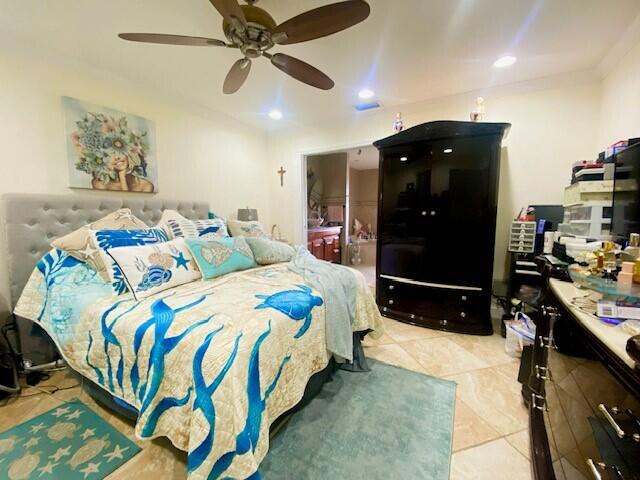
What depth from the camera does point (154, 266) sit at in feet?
5.44

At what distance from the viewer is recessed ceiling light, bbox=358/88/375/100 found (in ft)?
9.04

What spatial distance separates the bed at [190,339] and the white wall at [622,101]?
7.09ft

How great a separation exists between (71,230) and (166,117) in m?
1.44

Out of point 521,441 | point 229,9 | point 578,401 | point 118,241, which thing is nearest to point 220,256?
point 118,241

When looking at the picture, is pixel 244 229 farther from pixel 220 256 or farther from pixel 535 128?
pixel 535 128

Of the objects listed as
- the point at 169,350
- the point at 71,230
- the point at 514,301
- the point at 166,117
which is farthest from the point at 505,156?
the point at 71,230

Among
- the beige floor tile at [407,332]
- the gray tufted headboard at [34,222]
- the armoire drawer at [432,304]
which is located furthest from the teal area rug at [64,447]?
the armoire drawer at [432,304]

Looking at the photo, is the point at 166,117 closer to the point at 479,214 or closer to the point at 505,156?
the point at 479,214

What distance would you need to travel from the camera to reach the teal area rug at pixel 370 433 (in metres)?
1.25

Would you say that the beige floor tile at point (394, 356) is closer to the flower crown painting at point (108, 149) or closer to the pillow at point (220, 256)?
the pillow at point (220, 256)

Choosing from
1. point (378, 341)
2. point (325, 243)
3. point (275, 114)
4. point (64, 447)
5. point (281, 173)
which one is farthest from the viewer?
point (325, 243)

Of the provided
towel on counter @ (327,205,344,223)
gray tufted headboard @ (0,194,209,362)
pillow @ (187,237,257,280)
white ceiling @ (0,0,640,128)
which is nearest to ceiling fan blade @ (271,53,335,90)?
white ceiling @ (0,0,640,128)

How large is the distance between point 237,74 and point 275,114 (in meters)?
1.63

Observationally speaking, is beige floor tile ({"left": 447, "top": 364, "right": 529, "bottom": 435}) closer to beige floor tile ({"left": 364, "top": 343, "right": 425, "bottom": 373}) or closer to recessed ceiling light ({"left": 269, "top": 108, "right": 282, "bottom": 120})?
beige floor tile ({"left": 364, "top": 343, "right": 425, "bottom": 373})
